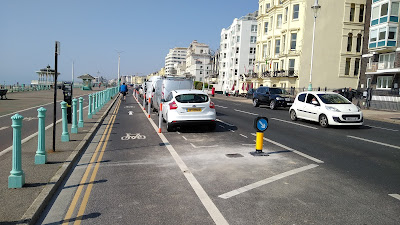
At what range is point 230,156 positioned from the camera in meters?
8.20

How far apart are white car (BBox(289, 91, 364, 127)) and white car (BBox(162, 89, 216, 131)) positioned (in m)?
5.65

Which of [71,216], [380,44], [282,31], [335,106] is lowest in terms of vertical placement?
[71,216]

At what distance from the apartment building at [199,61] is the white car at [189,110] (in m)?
116

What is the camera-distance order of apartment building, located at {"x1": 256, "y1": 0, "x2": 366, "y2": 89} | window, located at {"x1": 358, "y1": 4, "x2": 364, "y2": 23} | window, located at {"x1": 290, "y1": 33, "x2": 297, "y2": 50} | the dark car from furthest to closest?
window, located at {"x1": 290, "y1": 33, "x2": 297, "y2": 50}
window, located at {"x1": 358, "y1": 4, "x2": 364, "y2": 23}
apartment building, located at {"x1": 256, "y1": 0, "x2": 366, "y2": 89}
the dark car

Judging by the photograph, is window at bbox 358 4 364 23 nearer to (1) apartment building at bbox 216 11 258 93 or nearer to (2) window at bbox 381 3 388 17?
(2) window at bbox 381 3 388 17

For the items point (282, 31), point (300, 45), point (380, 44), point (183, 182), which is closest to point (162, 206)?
point (183, 182)

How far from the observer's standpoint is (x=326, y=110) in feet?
47.5

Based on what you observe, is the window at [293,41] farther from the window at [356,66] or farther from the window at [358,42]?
the window at [356,66]

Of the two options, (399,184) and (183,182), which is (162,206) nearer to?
(183,182)

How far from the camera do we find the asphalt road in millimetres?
4469

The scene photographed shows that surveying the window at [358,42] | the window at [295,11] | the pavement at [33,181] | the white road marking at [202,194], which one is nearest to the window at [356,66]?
the window at [358,42]

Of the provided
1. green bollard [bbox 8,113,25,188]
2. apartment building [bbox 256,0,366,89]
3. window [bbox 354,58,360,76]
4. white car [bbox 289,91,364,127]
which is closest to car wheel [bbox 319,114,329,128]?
white car [bbox 289,91,364,127]

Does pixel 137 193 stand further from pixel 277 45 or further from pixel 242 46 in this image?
pixel 242 46

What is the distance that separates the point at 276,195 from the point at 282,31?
151 feet
